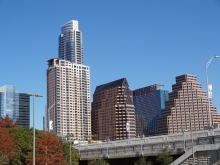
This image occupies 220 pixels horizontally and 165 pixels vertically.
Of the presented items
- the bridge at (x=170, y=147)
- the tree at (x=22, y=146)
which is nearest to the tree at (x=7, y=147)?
the tree at (x=22, y=146)

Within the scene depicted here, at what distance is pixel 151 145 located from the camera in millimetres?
60656

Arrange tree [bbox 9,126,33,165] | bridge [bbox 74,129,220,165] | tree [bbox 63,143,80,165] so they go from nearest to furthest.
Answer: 1. bridge [bbox 74,129,220,165]
2. tree [bbox 9,126,33,165]
3. tree [bbox 63,143,80,165]

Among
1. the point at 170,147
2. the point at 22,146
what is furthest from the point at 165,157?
the point at 22,146

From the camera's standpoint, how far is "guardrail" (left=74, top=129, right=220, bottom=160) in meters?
52.8

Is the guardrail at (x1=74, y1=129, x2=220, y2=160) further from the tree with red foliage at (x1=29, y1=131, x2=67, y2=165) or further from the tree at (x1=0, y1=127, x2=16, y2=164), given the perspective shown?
the tree at (x1=0, y1=127, x2=16, y2=164)

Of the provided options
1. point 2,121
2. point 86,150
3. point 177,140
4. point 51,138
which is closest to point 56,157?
point 51,138

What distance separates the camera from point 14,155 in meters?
66.5

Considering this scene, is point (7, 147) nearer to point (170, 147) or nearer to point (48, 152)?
point (48, 152)

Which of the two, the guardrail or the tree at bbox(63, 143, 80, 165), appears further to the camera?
the tree at bbox(63, 143, 80, 165)

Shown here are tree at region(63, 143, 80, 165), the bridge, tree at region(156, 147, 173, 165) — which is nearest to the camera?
the bridge

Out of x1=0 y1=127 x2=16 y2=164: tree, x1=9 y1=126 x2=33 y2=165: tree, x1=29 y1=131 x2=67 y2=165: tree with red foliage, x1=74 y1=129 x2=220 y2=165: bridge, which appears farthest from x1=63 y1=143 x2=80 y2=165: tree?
x1=0 y1=127 x2=16 y2=164: tree

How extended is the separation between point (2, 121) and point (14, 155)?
34946 mm

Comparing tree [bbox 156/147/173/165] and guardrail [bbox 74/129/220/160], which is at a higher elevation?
guardrail [bbox 74/129/220/160]

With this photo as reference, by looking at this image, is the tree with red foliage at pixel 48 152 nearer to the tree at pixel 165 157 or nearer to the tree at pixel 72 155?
the tree at pixel 72 155
